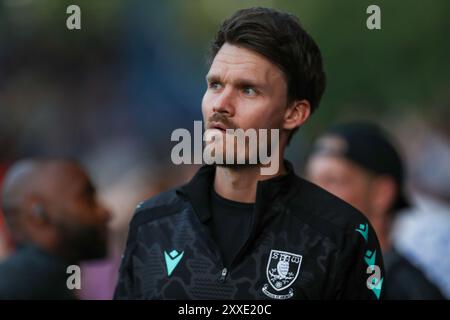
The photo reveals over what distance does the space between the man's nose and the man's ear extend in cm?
25

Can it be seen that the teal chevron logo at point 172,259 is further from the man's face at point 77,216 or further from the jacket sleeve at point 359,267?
the man's face at point 77,216

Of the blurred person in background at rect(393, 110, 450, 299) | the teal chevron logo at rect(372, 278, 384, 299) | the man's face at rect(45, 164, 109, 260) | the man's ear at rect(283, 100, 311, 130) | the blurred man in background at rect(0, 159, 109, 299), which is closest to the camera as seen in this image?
the teal chevron logo at rect(372, 278, 384, 299)

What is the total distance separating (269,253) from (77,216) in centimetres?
194

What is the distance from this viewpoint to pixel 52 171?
15.6ft

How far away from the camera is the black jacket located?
2.82 m

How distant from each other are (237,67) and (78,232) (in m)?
2.01

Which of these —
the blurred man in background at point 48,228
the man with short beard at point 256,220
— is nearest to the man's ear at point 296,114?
the man with short beard at point 256,220

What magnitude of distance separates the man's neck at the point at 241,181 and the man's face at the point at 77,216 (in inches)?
67.4

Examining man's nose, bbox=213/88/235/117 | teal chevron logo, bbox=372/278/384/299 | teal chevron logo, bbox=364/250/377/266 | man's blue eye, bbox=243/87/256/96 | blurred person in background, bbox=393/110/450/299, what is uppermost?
man's blue eye, bbox=243/87/256/96

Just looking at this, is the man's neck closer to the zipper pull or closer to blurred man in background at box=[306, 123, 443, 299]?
the zipper pull

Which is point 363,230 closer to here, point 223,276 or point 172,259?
point 223,276

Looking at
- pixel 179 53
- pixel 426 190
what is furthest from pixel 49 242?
pixel 426 190

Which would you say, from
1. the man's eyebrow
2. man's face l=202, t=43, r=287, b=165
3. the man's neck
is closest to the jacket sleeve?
the man's neck

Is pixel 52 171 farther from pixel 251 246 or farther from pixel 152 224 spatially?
pixel 251 246
